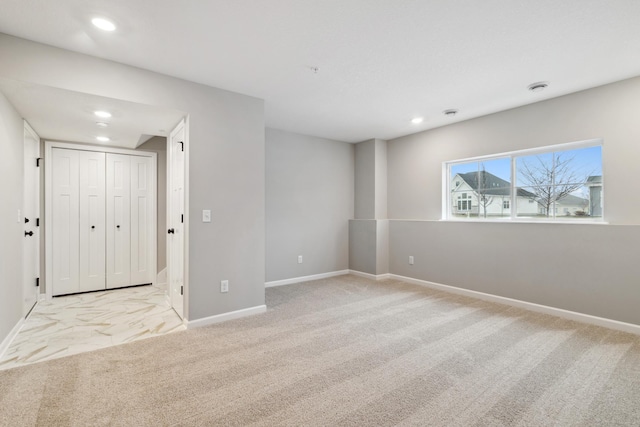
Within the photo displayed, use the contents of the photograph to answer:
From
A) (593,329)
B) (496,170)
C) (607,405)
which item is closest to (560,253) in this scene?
(593,329)

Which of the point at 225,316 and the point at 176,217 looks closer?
the point at 225,316

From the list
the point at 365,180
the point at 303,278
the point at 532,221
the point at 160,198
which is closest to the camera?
the point at 532,221

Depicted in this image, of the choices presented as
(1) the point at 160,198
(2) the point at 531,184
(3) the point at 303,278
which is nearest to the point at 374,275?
(3) the point at 303,278

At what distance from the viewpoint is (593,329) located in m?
2.96

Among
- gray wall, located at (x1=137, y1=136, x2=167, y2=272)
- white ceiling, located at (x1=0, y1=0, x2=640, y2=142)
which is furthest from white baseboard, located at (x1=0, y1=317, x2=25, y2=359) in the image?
white ceiling, located at (x1=0, y1=0, x2=640, y2=142)

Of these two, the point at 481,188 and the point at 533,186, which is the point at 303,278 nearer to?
the point at 481,188

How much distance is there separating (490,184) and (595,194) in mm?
1142

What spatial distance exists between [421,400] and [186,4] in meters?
2.91

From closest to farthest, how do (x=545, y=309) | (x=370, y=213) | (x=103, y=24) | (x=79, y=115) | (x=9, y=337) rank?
(x=103, y=24) → (x=9, y=337) → (x=79, y=115) → (x=545, y=309) → (x=370, y=213)

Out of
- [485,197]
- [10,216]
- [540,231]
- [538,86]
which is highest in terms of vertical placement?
[538,86]

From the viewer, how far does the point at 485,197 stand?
4285 millimetres

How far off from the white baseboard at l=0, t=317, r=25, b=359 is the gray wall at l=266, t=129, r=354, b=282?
2779mm

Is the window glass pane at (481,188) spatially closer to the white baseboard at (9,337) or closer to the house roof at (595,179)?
the house roof at (595,179)

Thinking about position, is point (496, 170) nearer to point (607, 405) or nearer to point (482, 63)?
point (482, 63)
